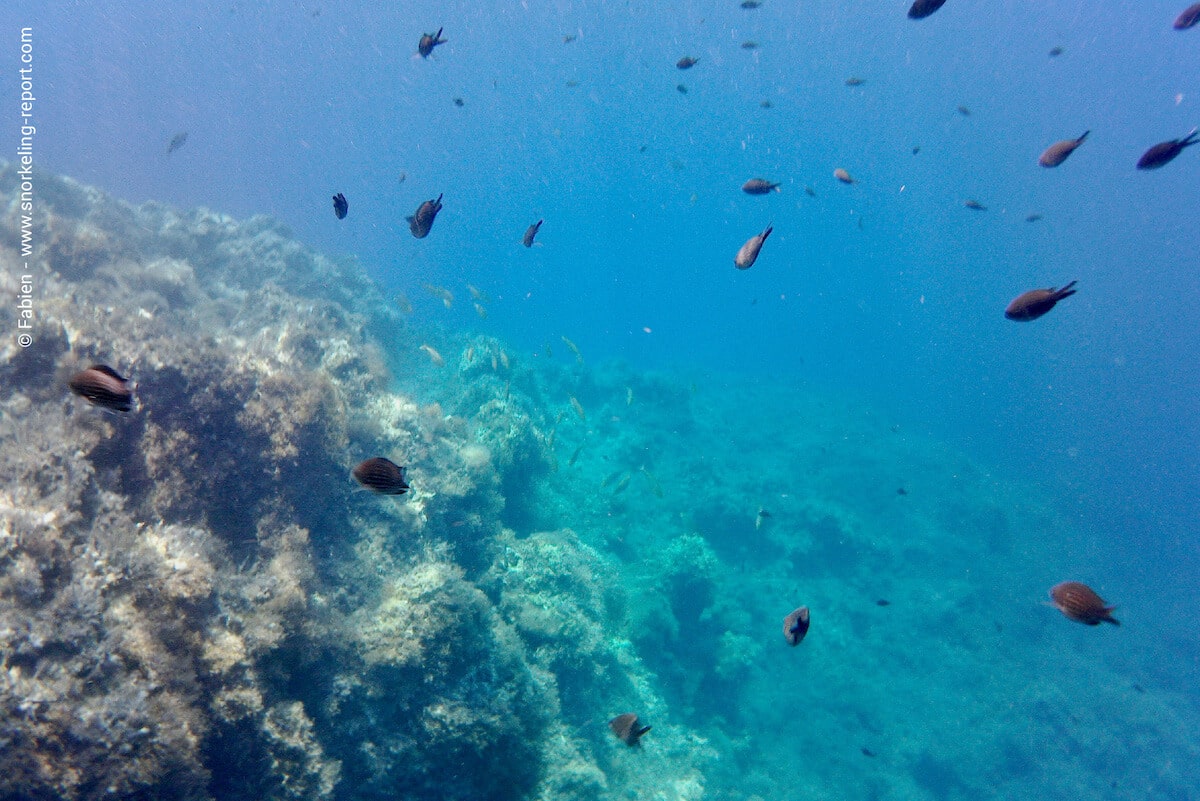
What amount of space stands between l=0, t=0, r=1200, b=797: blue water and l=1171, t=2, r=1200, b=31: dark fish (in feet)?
47.7

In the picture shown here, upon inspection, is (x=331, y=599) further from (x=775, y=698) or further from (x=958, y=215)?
(x=958, y=215)

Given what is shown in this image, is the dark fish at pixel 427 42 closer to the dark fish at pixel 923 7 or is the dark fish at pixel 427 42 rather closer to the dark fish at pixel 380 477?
the dark fish at pixel 380 477

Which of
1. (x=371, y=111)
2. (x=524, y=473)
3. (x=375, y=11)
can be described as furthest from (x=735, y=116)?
(x=524, y=473)

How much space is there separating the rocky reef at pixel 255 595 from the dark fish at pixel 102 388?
1.43 m

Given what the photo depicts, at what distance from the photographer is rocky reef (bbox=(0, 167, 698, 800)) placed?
3.16 m

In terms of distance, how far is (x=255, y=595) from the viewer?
4508mm

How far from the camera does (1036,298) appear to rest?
420cm

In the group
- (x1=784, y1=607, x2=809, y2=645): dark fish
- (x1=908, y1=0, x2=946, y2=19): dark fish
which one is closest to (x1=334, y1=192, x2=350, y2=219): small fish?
(x1=784, y1=607, x2=809, y2=645): dark fish

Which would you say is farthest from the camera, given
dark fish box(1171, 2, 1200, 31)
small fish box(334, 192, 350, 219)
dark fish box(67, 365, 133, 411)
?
dark fish box(1171, 2, 1200, 31)

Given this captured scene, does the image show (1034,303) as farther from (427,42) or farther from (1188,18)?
(427,42)

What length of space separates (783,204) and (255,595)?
180122 millimetres

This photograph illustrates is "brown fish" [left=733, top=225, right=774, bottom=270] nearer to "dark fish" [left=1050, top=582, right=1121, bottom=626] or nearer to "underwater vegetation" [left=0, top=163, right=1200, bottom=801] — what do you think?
"underwater vegetation" [left=0, top=163, right=1200, bottom=801]

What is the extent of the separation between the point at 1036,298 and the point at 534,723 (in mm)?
7318

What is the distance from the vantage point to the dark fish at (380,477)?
3.47 metres
